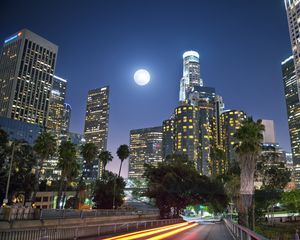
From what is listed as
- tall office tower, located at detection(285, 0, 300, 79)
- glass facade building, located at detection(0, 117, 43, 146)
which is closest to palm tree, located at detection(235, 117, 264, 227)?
tall office tower, located at detection(285, 0, 300, 79)

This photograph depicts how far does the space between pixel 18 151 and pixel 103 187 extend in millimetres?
23400

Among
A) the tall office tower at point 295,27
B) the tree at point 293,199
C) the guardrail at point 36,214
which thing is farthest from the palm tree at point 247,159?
the tall office tower at point 295,27

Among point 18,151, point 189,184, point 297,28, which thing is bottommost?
point 189,184

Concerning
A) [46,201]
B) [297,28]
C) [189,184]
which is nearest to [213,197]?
[189,184]

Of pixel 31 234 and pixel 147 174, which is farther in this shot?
pixel 147 174

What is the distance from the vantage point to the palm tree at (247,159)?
95.9 feet

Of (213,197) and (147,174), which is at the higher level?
(147,174)

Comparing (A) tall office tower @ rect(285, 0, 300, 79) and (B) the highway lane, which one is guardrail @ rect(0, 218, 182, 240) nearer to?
(B) the highway lane

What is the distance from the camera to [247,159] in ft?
103

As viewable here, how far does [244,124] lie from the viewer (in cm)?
3672

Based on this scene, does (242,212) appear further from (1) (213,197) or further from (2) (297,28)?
(2) (297,28)

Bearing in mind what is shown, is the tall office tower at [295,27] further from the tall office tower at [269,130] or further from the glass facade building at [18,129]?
the glass facade building at [18,129]

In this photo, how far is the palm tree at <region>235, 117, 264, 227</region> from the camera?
1151 inches

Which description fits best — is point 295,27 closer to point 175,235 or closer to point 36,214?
point 175,235
